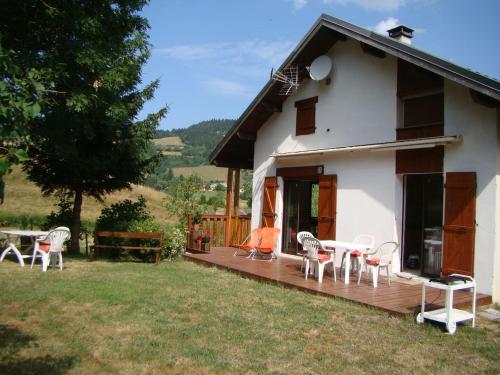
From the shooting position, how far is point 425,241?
30.1ft

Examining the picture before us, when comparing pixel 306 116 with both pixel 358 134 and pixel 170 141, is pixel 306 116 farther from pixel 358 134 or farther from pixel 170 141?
pixel 170 141

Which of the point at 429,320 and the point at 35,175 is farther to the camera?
the point at 35,175

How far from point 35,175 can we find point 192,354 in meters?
9.59

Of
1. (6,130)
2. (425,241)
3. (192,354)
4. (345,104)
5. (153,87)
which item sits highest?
(153,87)

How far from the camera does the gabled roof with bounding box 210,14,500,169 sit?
736 cm

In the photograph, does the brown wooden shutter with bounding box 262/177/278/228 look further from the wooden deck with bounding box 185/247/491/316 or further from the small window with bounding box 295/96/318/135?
the wooden deck with bounding box 185/247/491/316

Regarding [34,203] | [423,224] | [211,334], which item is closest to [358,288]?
[423,224]

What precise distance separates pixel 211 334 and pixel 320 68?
734 centimetres

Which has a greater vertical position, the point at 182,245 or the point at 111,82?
the point at 111,82

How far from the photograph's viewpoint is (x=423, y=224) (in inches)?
365

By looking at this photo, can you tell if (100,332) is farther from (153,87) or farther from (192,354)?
(153,87)

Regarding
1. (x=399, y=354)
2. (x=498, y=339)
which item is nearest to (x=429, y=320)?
(x=498, y=339)

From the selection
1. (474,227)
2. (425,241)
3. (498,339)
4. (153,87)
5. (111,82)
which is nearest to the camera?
(498,339)

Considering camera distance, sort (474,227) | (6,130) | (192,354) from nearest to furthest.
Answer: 1. (6,130)
2. (192,354)
3. (474,227)
